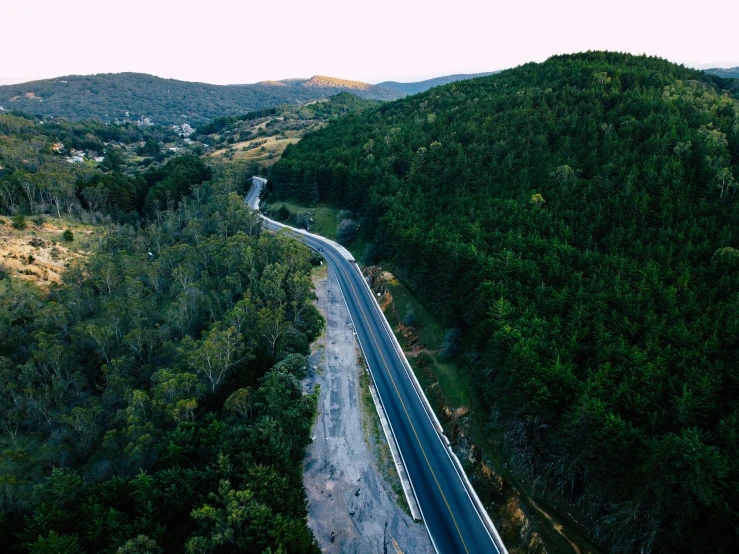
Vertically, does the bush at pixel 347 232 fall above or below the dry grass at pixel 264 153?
below

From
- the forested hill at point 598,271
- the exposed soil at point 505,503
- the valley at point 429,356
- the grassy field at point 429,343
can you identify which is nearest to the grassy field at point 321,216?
the valley at point 429,356

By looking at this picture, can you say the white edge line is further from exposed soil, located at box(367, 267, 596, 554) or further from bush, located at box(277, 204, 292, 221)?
bush, located at box(277, 204, 292, 221)

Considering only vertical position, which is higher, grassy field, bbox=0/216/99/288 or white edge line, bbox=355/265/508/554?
grassy field, bbox=0/216/99/288

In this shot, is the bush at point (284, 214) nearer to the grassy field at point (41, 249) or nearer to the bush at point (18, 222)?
the grassy field at point (41, 249)

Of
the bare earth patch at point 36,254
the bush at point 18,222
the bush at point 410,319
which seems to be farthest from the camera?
the bush at point 18,222

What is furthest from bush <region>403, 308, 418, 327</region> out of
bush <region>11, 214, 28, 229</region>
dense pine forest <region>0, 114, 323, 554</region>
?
bush <region>11, 214, 28, 229</region>

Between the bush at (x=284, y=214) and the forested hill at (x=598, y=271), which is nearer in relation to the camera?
the forested hill at (x=598, y=271)

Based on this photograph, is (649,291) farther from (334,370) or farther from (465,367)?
(334,370)
